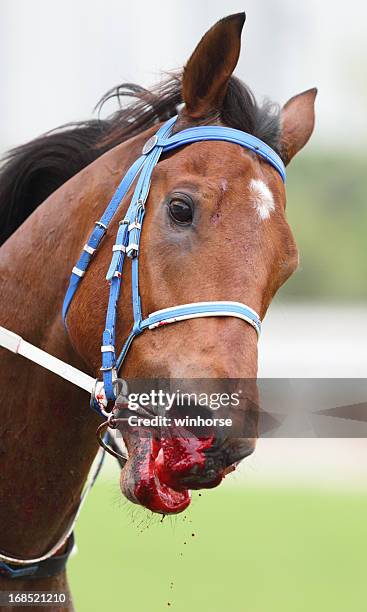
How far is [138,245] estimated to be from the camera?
3035 millimetres

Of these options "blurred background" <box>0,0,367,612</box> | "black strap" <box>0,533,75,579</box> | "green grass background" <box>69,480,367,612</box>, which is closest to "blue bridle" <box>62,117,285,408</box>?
"blurred background" <box>0,0,367,612</box>

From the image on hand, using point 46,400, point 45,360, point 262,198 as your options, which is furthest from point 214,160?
point 46,400

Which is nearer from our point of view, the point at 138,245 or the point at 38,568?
the point at 138,245

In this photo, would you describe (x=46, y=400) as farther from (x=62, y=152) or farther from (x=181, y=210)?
(x=62, y=152)

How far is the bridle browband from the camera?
113 inches

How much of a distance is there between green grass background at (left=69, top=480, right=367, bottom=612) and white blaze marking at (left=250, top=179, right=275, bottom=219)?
8.50ft

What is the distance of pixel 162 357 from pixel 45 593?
1.06 meters

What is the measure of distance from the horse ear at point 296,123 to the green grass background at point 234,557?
2383 mm

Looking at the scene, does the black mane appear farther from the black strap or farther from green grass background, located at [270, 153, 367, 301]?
green grass background, located at [270, 153, 367, 301]

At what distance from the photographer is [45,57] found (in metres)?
29.1

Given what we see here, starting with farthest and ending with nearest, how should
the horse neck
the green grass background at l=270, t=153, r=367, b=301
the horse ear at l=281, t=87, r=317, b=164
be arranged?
the green grass background at l=270, t=153, r=367, b=301
the horse ear at l=281, t=87, r=317, b=164
the horse neck

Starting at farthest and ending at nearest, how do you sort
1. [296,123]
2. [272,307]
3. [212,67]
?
1. [272,307]
2. [296,123]
3. [212,67]

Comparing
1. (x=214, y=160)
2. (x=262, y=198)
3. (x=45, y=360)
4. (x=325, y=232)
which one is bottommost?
(x=325, y=232)

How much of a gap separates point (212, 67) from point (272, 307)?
12.5 metres
